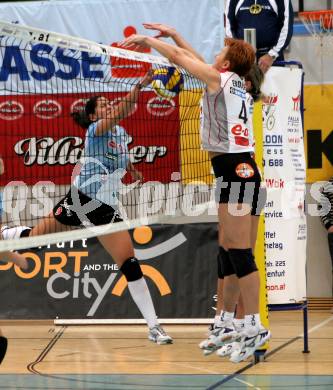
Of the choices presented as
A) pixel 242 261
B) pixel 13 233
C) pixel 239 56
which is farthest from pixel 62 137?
pixel 242 261

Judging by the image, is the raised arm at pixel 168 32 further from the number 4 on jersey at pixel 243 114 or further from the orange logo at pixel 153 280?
the orange logo at pixel 153 280

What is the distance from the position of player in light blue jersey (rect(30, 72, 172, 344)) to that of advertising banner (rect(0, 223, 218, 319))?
245cm

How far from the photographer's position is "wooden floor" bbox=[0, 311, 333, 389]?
8.34 metres

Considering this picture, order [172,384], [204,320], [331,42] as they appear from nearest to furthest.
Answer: [172,384] < [204,320] < [331,42]

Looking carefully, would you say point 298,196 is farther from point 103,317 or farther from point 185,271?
point 103,317

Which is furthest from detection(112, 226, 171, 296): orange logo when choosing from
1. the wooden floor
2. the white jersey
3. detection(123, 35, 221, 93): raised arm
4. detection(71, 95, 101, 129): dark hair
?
detection(123, 35, 221, 93): raised arm

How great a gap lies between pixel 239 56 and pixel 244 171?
855 mm

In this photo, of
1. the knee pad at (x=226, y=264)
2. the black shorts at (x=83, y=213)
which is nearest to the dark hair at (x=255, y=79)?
the knee pad at (x=226, y=264)

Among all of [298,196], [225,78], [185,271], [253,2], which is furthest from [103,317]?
[225,78]

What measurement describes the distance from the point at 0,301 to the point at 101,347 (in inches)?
77.3

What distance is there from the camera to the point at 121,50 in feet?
24.0

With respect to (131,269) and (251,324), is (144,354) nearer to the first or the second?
(131,269)

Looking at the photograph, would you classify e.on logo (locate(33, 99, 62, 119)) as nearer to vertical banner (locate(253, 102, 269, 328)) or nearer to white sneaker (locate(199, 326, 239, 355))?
vertical banner (locate(253, 102, 269, 328))

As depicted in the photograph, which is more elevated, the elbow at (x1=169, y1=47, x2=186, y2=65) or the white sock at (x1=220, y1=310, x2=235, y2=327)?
the elbow at (x1=169, y1=47, x2=186, y2=65)
